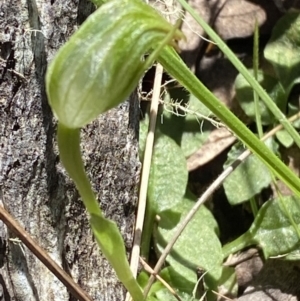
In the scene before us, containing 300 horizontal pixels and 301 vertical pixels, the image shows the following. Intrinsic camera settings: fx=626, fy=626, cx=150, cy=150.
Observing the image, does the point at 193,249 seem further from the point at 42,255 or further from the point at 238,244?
the point at 42,255

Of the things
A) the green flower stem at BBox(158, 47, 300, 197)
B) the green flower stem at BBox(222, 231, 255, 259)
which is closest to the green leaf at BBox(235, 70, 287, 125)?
the green flower stem at BBox(222, 231, 255, 259)

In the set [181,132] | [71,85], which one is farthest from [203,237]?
[71,85]

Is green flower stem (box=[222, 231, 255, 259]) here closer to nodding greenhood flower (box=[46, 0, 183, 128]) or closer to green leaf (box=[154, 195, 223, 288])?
green leaf (box=[154, 195, 223, 288])

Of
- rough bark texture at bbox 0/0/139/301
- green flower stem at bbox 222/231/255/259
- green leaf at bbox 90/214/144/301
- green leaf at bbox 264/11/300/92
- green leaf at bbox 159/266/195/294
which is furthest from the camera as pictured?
green leaf at bbox 264/11/300/92

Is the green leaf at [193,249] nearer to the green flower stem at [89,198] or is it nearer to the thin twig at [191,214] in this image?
the thin twig at [191,214]

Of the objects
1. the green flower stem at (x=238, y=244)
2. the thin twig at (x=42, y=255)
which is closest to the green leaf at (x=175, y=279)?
the green flower stem at (x=238, y=244)

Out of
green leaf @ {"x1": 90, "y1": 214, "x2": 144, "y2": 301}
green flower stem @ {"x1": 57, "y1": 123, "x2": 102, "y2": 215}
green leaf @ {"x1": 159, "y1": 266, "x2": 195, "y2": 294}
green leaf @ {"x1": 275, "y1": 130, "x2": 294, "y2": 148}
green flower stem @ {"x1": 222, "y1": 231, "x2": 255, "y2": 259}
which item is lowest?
green flower stem @ {"x1": 222, "y1": 231, "x2": 255, "y2": 259}
